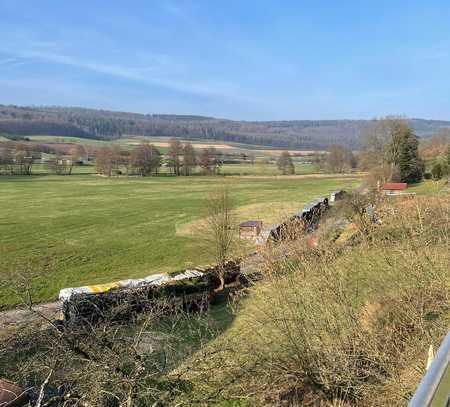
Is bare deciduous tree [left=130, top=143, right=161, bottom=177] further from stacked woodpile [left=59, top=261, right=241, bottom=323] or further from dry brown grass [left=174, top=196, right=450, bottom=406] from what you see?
dry brown grass [left=174, top=196, right=450, bottom=406]

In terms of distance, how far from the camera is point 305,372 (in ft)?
33.2

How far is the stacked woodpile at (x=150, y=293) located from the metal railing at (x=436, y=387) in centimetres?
1439

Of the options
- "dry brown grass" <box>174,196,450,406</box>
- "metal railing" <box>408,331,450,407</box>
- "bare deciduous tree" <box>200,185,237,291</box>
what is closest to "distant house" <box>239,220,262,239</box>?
"bare deciduous tree" <box>200,185,237,291</box>

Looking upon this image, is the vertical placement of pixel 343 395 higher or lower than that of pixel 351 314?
lower

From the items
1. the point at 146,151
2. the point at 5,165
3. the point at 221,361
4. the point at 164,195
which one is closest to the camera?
the point at 221,361

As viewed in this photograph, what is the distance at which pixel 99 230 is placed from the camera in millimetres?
47281

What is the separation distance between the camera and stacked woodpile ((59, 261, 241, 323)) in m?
19.9

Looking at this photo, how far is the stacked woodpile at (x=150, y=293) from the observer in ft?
65.4

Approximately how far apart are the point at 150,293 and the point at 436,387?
776 inches

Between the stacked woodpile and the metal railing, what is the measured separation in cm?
1439

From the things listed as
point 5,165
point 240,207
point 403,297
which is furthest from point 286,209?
point 5,165

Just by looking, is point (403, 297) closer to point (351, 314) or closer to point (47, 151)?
point (351, 314)

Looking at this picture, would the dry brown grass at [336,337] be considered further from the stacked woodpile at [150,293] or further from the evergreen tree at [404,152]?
the evergreen tree at [404,152]

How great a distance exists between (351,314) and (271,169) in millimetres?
138371
